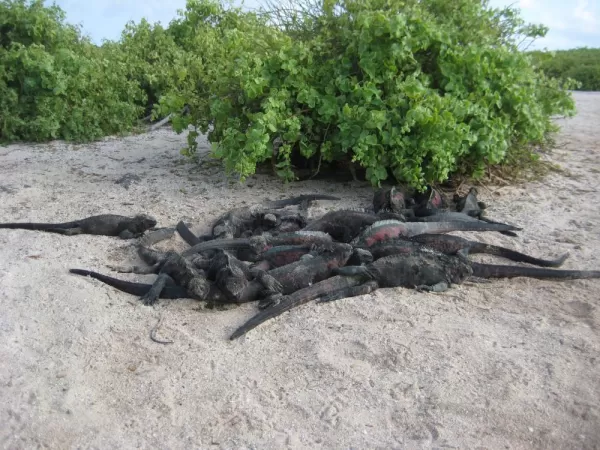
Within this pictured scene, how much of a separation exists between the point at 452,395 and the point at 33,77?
699cm

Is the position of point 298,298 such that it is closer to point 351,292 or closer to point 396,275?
point 351,292

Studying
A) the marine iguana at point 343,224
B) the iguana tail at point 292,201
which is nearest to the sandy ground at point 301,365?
the marine iguana at point 343,224

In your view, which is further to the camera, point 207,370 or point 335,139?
point 335,139

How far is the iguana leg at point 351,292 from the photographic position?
11.6 ft

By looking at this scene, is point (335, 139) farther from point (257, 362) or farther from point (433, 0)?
point (257, 362)

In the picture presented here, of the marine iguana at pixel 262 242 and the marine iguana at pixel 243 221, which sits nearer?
the marine iguana at pixel 262 242

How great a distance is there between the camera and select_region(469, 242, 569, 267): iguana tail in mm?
3988

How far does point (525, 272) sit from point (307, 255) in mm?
1391

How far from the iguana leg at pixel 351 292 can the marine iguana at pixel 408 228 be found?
57 cm

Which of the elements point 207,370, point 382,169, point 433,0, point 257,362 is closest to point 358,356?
point 257,362

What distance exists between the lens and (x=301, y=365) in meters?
2.89

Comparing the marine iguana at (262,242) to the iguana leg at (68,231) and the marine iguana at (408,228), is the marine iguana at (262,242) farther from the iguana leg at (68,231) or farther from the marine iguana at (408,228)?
the iguana leg at (68,231)

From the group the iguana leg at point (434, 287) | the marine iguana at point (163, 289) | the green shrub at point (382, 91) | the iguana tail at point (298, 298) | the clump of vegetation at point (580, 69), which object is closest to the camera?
the iguana tail at point (298, 298)

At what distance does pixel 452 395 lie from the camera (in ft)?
8.58
